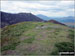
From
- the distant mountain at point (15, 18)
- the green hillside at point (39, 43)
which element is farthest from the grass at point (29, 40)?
the distant mountain at point (15, 18)

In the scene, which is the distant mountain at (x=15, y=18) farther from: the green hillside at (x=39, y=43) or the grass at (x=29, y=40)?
the grass at (x=29, y=40)

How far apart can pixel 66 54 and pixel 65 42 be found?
3.35 m

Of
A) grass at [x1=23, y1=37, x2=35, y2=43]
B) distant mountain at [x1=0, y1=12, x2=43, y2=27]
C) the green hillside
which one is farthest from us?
distant mountain at [x1=0, y1=12, x2=43, y2=27]

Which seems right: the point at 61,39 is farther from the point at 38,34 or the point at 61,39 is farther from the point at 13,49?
the point at 13,49

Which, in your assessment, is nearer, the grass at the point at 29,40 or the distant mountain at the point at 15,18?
the grass at the point at 29,40

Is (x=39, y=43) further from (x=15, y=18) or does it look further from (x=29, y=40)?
(x=15, y=18)

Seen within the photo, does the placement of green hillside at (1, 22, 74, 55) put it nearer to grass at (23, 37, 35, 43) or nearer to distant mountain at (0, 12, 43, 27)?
grass at (23, 37, 35, 43)

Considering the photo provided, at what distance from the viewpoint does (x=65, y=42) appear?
87.1 feet

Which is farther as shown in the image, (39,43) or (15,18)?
(15,18)

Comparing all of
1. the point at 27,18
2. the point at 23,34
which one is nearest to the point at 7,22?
the point at 27,18

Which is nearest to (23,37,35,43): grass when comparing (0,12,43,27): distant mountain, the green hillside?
the green hillside

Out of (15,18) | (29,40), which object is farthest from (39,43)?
(15,18)

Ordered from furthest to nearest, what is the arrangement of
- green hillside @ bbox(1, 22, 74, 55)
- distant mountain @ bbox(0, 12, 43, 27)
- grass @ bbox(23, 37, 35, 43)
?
distant mountain @ bbox(0, 12, 43, 27)
grass @ bbox(23, 37, 35, 43)
green hillside @ bbox(1, 22, 74, 55)

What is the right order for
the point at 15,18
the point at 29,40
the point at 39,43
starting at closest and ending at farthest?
the point at 39,43, the point at 29,40, the point at 15,18
